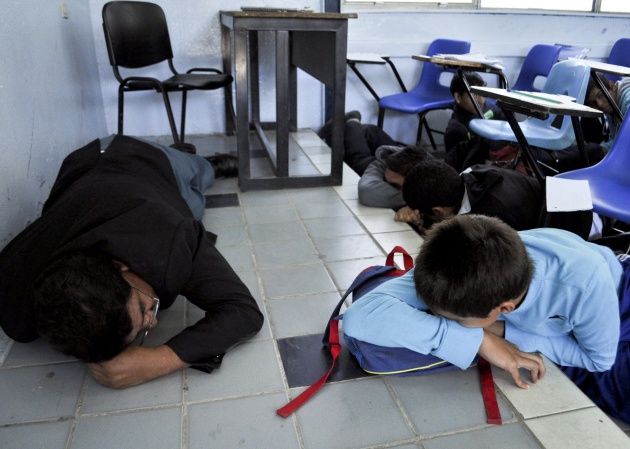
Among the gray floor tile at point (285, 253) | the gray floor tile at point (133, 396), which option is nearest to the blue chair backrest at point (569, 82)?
the gray floor tile at point (285, 253)

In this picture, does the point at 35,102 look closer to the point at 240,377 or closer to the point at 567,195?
the point at 240,377

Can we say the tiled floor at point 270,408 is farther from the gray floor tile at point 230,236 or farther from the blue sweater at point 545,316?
the gray floor tile at point 230,236

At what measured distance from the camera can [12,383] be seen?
1236mm

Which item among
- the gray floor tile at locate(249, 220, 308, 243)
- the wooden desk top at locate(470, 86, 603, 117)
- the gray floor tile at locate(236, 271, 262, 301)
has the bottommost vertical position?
the gray floor tile at locate(236, 271, 262, 301)

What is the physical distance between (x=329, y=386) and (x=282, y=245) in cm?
86

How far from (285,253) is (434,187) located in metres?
0.63

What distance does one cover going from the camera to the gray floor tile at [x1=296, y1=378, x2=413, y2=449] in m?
1.08

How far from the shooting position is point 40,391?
1212mm

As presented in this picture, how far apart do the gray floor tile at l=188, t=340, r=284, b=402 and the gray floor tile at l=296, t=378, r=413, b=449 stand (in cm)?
12

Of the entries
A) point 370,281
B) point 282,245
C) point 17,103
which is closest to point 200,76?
point 17,103

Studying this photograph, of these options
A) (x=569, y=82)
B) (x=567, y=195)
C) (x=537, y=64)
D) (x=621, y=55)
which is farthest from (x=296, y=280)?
(x=621, y=55)

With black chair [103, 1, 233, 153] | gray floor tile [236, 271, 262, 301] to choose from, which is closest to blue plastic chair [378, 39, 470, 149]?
black chair [103, 1, 233, 153]

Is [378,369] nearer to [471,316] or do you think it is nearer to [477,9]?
[471,316]

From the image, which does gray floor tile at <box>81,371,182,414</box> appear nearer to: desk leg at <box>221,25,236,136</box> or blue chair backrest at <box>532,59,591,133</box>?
blue chair backrest at <box>532,59,591,133</box>
